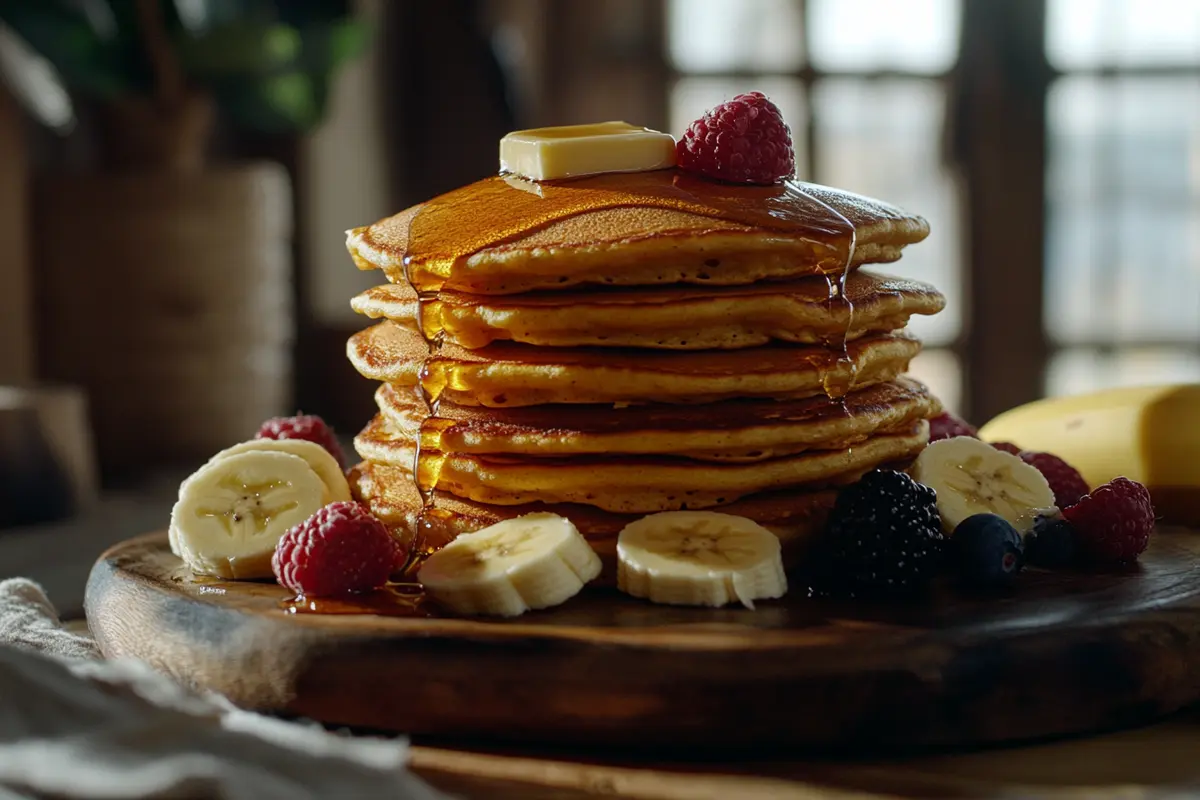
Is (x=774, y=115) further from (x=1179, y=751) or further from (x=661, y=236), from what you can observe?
(x=1179, y=751)

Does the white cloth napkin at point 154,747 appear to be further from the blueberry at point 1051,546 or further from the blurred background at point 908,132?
the blurred background at point 908,132

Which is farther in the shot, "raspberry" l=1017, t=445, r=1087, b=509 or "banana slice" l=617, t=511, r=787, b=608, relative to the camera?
"raspberry" l=1017, t=445, r=1087, b=509

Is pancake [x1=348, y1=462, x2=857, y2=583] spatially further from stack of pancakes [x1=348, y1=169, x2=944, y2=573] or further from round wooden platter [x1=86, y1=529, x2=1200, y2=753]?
round wooden platter [x1=86, y1=529, x2=1200, y2=753]

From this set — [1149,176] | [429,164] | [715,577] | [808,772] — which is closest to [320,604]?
[715,577]

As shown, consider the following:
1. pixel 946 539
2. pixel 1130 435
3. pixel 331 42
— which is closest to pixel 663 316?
pixel 946 539

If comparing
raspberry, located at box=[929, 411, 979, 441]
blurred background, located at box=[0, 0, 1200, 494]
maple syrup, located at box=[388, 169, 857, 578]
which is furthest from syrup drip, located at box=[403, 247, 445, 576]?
blurred background, located at box=[0, 0, 1200, 494]

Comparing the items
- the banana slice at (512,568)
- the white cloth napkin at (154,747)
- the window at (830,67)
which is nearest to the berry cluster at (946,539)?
the banana slice at (512,568)

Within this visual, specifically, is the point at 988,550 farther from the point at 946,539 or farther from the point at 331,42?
the point at 331,42
